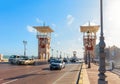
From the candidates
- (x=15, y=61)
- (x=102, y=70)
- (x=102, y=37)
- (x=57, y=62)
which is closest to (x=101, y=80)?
(x=102, y=70)

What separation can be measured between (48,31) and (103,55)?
101 m

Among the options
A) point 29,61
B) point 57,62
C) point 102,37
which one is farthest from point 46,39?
point 102,37

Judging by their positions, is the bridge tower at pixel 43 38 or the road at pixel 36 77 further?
the bridge tower at pixel 43 38

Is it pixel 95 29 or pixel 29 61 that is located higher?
pixel 95 29

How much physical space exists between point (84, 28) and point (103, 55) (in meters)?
92.1

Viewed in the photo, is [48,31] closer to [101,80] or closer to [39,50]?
[39,50]

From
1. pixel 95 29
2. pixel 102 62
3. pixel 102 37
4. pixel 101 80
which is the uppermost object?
pixel 95 29

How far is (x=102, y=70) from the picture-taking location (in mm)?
13969

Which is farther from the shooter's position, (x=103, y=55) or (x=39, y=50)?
(x=39, y=50)

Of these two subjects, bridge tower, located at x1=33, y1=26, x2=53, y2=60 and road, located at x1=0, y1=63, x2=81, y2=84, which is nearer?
road, located at x1=0, y1=63, x2=81, y2=84

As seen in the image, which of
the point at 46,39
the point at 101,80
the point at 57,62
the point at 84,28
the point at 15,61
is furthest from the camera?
the point at 46,39

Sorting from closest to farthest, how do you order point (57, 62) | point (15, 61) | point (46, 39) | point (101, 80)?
point (101, 80) → point (57, 62) → point (15, 61) → point (46, 39)

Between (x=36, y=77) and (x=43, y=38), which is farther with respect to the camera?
(x=43, y=38)

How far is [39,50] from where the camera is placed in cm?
11356
